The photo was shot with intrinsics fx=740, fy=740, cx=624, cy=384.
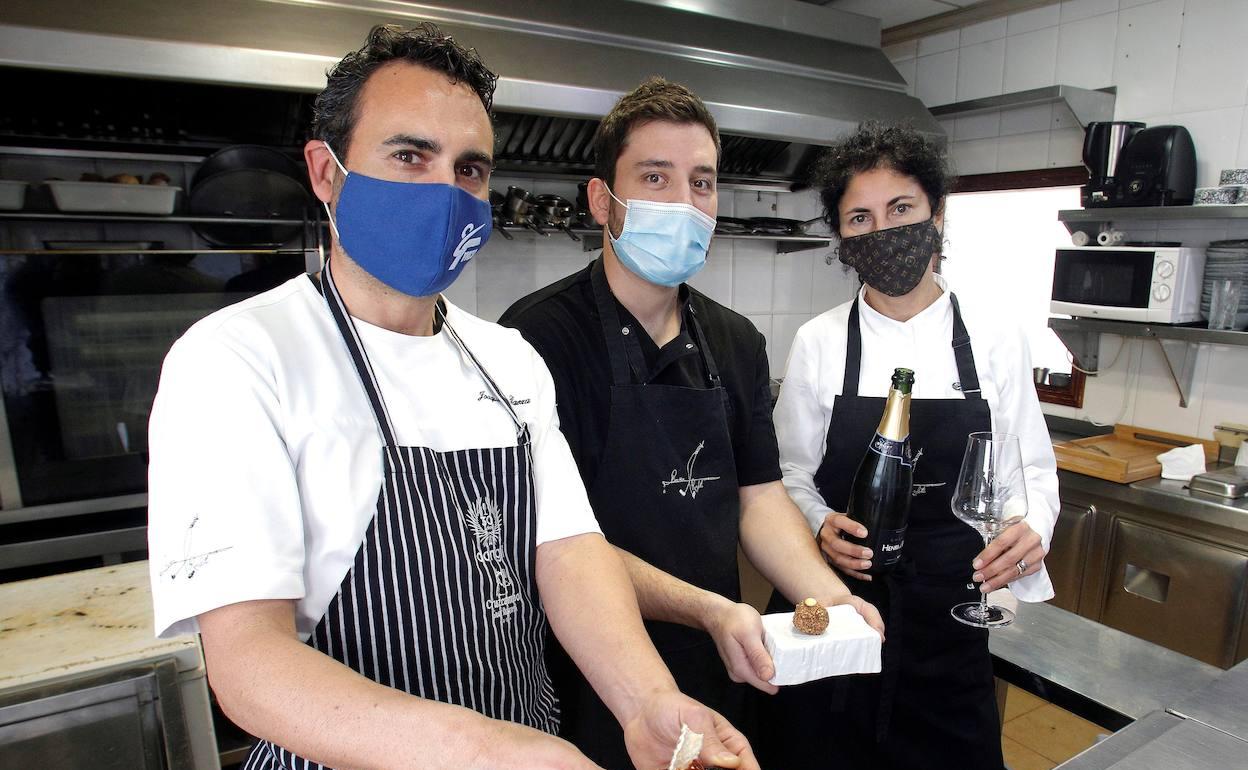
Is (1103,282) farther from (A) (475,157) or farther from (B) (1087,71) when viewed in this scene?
(A) (475,157)

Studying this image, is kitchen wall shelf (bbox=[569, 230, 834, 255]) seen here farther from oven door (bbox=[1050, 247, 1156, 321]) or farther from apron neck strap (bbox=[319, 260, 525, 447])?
apron neck strap (bbox=[319, 260, 525, 447])

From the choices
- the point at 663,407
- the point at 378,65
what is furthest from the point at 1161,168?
the point at 378,65

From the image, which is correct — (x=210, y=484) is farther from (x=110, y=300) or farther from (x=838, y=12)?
(x=838, y=12)

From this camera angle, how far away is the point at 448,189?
1094 mm

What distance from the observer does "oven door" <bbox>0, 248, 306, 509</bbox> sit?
2059 millimetres

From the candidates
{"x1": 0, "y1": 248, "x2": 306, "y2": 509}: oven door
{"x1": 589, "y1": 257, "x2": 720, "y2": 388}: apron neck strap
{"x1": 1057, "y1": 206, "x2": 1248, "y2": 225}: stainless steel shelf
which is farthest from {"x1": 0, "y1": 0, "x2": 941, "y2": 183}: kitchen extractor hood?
{"x1": 589, "y1": 257, "x2": 720, "y2": 388}: apron neck strap

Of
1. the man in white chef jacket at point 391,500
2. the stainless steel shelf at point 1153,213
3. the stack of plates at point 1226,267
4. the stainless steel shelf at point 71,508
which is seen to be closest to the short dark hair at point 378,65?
the man in white chef jacket at point 391,500

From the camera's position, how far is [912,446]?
5.84 feet

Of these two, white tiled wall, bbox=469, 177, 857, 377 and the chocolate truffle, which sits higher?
white tiled wall, bbox=469, 177, 857, 377

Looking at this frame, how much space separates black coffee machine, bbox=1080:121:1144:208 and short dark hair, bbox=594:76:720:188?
7.57ft

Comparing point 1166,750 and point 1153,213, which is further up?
point 1153,213

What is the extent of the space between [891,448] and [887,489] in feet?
0.31

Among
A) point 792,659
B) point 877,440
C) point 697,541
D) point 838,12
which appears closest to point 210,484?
point 792,659

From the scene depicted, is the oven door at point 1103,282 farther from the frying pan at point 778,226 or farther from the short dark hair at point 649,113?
the short dark hair at point 649,113
